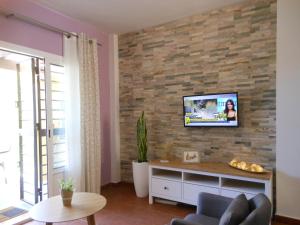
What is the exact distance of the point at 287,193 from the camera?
102 inches

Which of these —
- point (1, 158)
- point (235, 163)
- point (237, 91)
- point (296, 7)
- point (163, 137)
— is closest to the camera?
point (296, 7)

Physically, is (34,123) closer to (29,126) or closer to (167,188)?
(29,126)

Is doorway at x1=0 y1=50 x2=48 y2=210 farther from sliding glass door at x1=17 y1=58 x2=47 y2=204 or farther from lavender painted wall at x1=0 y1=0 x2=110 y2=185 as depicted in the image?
lavender painted wall at x1=0 y1=0 x2=110 y2=185

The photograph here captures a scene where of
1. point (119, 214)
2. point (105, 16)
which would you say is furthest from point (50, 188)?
point (105, 16)

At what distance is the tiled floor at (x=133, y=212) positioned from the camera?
2723mm

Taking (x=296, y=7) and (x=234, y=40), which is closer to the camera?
(x=296, y=7)

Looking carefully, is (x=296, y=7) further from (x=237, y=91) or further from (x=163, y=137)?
(x=163, y=137)

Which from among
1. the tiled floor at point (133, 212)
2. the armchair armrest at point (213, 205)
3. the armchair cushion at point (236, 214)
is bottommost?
the tiled floor at point (133, 212)

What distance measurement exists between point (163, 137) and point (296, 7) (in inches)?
94.4

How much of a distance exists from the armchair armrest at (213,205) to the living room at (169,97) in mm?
627

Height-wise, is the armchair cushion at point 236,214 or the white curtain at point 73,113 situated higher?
the white curtain at point 73,113

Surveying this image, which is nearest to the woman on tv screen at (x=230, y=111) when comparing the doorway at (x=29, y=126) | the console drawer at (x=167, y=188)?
the console drawer at (x=167, y=188)

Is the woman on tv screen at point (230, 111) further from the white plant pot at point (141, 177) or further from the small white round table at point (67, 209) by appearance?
the small white round table at point (67, 209)

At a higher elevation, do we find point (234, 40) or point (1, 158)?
point (234, 40)
